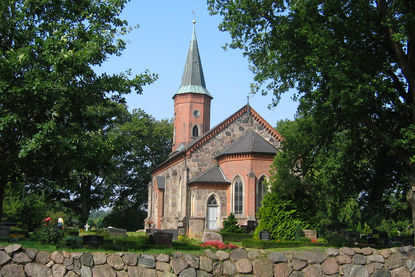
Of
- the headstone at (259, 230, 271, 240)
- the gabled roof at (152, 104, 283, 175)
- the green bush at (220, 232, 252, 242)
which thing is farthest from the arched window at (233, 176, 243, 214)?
the headstone at (259, 230, 271, 240)

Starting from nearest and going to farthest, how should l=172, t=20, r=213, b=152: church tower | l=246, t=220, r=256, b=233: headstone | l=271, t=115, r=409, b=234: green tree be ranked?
l=271, t=115, r=409, b=234: green tree
l=246, t=220, r=256, b=233: headstone
l=172, t=20, r=213, b=152: church tower

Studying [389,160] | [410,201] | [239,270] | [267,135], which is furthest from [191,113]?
[239,270]

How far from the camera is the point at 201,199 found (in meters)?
34.2

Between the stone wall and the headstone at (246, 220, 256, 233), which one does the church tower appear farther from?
the stone wall

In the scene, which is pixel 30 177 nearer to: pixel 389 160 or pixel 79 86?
pixel 79 86

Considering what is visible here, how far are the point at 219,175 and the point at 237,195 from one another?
7.50 ft

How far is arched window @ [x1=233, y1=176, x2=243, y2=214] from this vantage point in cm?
3338

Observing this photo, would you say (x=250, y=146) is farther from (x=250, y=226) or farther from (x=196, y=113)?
(x=196, y=113)

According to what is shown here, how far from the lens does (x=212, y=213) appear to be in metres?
34.3

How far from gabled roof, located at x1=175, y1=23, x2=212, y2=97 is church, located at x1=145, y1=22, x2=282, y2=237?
8.95 metres

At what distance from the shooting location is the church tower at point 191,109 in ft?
154

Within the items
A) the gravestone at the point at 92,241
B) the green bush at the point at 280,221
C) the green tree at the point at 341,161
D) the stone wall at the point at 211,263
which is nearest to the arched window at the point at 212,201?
the green bush at the point at 280,221

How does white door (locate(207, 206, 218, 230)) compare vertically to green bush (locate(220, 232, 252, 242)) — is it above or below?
above

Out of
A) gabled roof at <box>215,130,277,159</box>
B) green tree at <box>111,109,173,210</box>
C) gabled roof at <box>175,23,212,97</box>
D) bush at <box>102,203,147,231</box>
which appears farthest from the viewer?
green tree at <box>111,109,173,210</box>
